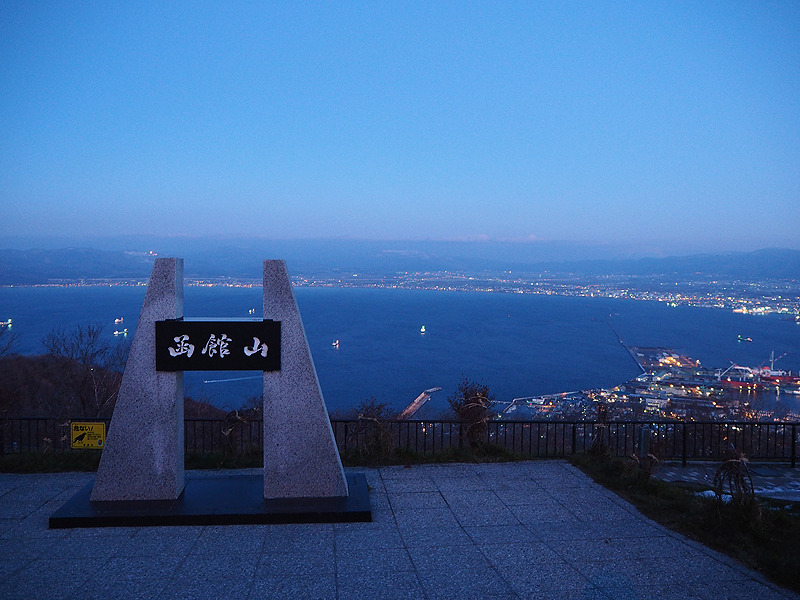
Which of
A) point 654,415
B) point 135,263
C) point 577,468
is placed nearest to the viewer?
point 577,468

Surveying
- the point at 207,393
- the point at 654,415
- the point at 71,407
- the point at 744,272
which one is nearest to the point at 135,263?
the point at 207,393

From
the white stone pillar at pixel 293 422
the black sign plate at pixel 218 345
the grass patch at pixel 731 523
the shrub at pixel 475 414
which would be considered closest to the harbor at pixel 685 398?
the shrub at pixel 475 414

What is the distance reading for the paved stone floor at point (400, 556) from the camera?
4805 mm

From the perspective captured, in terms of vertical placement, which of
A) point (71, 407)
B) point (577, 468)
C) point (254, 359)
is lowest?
point (71, 407)

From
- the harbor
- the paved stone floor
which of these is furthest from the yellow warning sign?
the harbor

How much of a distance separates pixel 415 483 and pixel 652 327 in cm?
7724

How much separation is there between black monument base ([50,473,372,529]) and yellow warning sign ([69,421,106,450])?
4.92 feet

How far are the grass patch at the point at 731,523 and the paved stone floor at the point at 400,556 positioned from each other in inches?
8.2

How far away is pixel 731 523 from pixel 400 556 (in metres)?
3.97

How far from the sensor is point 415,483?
7.99m

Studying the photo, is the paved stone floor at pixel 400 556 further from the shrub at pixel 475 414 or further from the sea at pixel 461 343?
the sea at pixel 461 343

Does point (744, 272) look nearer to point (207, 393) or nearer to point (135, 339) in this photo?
point (207, 393)

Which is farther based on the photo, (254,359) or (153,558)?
(254,359)

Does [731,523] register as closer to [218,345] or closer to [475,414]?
[475,414]
